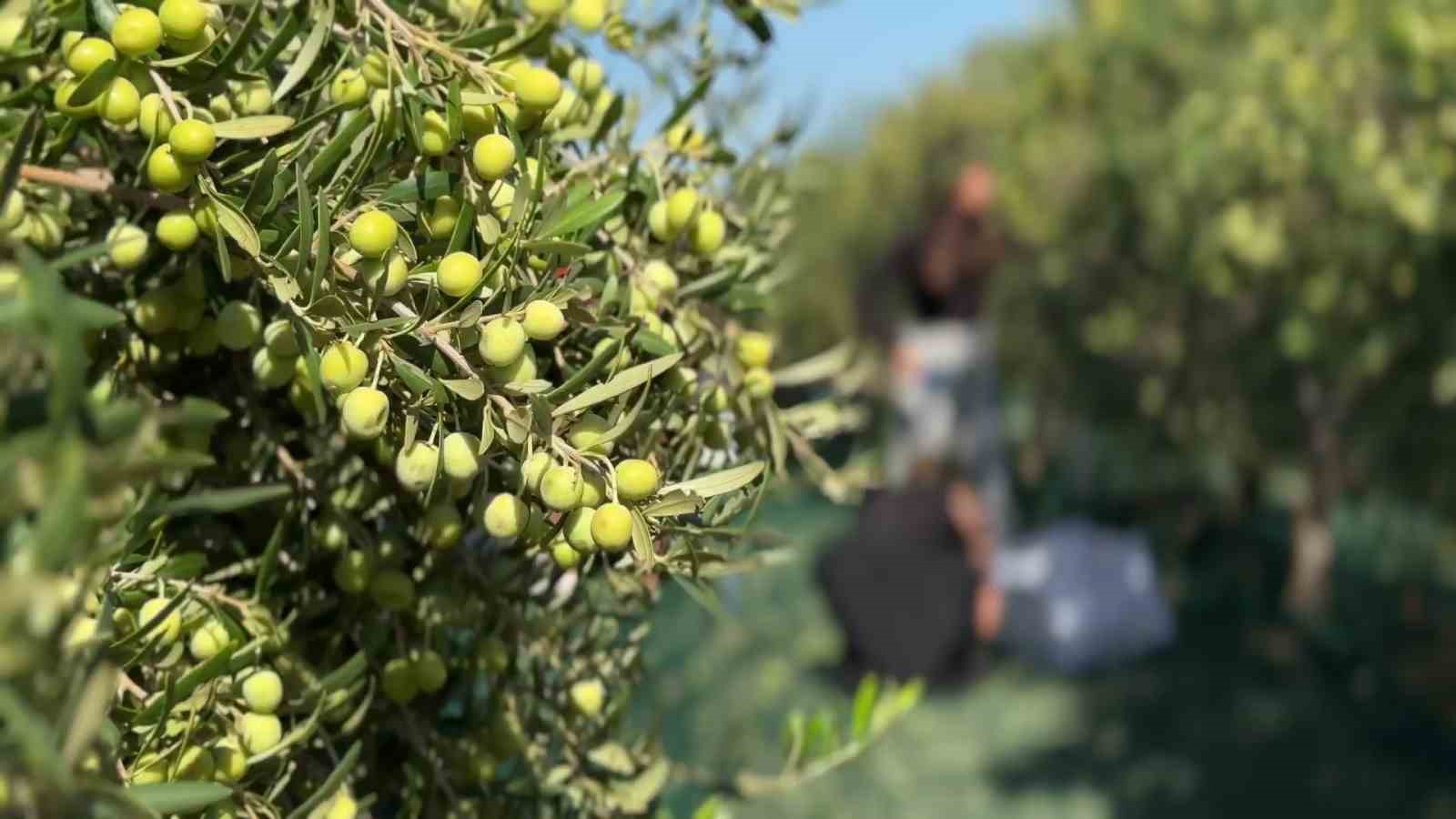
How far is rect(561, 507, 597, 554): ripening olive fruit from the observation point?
0.51m

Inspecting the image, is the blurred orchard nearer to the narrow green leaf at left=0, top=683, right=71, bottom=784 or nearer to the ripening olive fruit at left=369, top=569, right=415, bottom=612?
the ripening olive fruit at left=369, top=569, right=415, bottom=612

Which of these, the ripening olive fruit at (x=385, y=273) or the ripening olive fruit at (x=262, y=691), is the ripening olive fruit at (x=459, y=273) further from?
the ripening olive fruit at (x=262, y=691)

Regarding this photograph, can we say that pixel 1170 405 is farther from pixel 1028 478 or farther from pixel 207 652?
pixel 207 652

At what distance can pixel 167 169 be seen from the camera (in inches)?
20.2

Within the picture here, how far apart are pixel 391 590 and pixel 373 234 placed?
0.22 meters

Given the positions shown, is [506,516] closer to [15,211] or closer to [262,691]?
[262,691]

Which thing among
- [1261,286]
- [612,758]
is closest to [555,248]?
[612,758]

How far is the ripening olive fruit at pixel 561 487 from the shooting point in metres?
0.49

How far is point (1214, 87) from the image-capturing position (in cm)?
486

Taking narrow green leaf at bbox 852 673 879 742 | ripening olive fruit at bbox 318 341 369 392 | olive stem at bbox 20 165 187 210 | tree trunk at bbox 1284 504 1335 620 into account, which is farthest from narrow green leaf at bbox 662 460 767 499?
tree trunk at bbox 1284 504 1335 620

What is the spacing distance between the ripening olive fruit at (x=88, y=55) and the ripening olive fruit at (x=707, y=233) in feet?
0.92

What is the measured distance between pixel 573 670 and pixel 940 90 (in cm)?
1425

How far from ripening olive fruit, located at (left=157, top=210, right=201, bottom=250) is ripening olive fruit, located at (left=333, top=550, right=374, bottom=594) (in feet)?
0.58

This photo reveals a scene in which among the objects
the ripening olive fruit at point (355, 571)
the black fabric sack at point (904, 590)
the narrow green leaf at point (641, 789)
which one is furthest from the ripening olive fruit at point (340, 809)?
the black fabric sack at point (904, 590)
